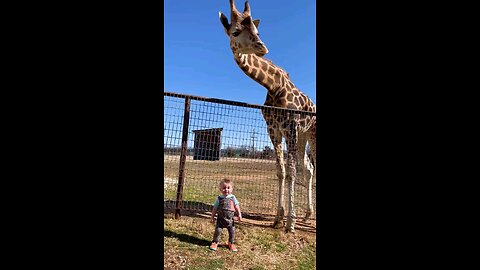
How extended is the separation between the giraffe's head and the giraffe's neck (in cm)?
18

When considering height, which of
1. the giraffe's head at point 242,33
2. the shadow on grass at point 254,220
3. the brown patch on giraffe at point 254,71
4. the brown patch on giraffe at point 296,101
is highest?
the giraffe's head at point 242,33

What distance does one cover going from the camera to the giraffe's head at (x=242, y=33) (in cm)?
433

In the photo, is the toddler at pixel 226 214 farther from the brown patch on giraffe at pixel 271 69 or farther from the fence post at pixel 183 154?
the brown patch on giraffe at pixel 271 69

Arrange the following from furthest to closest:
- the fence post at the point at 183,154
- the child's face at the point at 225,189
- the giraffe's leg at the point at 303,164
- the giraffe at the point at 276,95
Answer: the giraffe's leg at the point at 303,164, the giraffe at the point at 276,95, the fence post at the point at 183,154, the child's face at the point at 225,189

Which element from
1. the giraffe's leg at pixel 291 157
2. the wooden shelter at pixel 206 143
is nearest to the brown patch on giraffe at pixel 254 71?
the giraffe's leg at pixel 291 157

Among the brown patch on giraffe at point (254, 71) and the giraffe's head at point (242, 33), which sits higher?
the giraffe's head at point (242, 33)

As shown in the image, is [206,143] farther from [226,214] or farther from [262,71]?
[262,71]

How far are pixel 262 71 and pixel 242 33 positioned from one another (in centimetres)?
72

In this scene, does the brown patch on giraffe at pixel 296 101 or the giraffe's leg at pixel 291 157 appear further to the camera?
the brown patch on giraffe at pixel 296 101

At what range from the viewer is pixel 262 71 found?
485 centimetres

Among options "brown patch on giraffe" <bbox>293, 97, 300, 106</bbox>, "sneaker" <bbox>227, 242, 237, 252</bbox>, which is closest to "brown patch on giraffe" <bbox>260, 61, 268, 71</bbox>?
"brown patch on giraffe" <bbox>293, 97, 300, 106</bbox>
